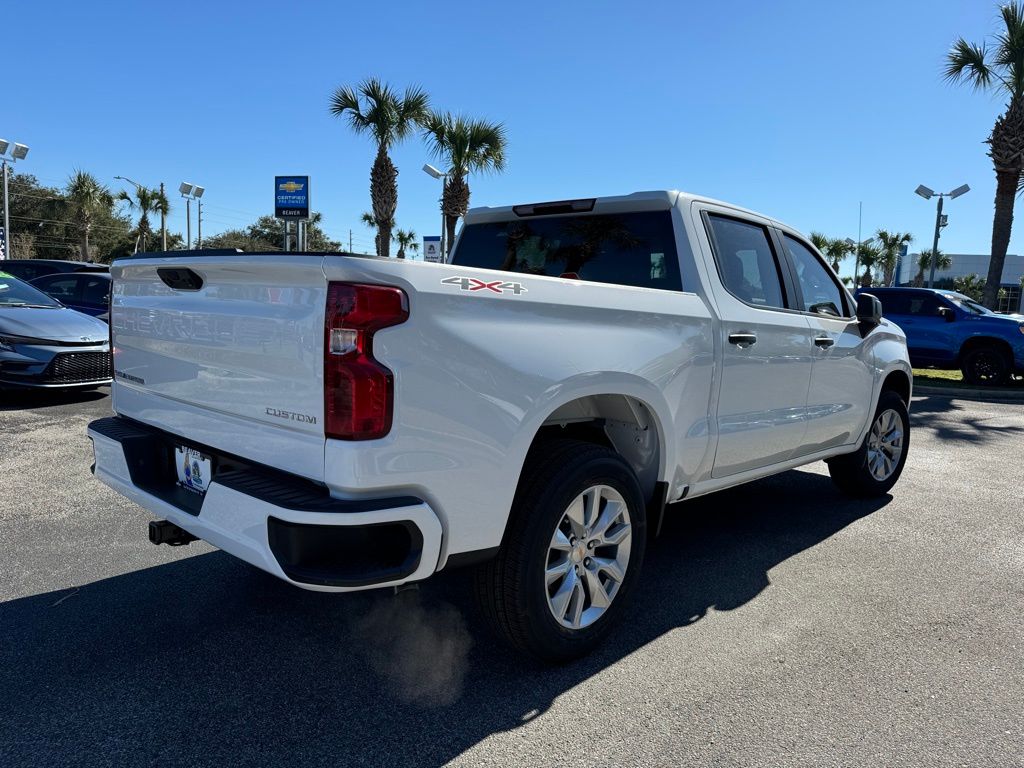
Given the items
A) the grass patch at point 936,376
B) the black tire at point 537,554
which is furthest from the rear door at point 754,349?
the grass patch at point 936,376

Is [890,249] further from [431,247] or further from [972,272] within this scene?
[431,247]

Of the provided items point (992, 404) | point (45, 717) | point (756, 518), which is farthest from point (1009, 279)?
point (45, 717)

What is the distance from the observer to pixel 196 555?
156 inches

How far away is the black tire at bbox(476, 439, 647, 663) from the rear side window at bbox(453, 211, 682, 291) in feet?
3.69

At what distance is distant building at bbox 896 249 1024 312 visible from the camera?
47.4 meters

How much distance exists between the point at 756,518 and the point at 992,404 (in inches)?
352

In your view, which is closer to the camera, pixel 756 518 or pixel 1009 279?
pixel 756 518

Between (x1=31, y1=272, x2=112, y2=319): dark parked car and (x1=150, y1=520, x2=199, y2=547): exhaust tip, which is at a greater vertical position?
(x1=31, y1=272, x2=112, y2=319): dark parked car

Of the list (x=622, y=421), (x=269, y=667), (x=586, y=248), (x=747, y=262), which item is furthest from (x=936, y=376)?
(x=269, y=667)

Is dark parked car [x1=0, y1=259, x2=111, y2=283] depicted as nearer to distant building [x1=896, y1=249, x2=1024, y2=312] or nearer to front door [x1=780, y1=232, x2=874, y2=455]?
front door [x1=780, y1=232, x2=874, y2=455]

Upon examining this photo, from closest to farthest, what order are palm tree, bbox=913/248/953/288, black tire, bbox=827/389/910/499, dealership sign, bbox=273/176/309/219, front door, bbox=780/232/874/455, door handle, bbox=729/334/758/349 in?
door handle, bbox=729/334/758/349 < front door, bbox=780/232/874/455 < black tire, bbox=827/389/910/499 < dealership sign, bbox=273/176/309/219 < palm tree, bbox=913/248/953/288

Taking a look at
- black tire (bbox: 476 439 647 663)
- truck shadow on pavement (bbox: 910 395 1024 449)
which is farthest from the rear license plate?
truck shadow on pavement (bbox: 910 395 1024 449)

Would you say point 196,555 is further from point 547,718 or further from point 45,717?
point 547,718

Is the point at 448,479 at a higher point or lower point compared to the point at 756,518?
higher
